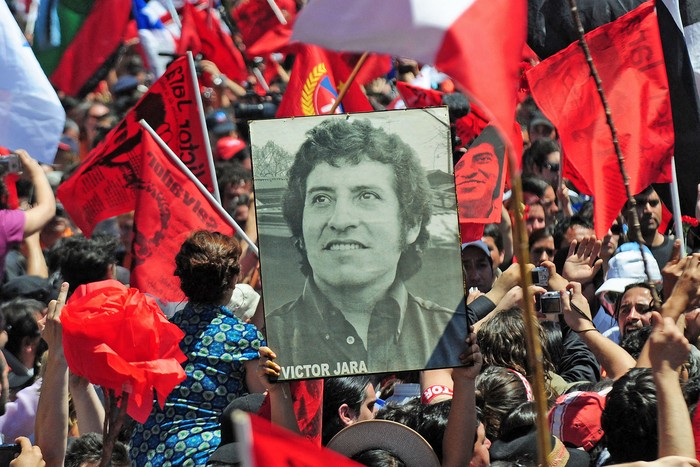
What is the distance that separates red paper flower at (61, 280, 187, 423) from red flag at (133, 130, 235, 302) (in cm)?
206

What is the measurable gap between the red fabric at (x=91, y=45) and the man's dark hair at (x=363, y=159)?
677 cm

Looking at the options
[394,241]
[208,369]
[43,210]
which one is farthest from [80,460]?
[43,210]

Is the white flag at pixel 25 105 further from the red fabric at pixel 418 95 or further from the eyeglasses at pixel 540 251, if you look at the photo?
the eyeglasses at pixel 540 251

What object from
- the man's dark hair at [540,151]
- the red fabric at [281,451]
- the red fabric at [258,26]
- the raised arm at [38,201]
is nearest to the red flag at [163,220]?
the raised arm at [38,201]

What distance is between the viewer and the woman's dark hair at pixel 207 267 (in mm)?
5086

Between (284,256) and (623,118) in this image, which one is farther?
(623,118)

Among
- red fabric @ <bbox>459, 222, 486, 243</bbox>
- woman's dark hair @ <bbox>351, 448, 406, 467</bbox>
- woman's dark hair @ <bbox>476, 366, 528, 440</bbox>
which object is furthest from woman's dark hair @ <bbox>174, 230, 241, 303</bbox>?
red fabric @ <bbox>459, 222, 486, 243</bbox>

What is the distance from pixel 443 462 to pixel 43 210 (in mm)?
3788

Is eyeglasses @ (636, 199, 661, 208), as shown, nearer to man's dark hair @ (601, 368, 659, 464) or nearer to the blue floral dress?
the blue floral dress

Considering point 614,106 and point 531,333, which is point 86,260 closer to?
point 614,106

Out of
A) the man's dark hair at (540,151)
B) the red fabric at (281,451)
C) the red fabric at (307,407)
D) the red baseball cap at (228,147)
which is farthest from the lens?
the red baseball cap at (228,147)

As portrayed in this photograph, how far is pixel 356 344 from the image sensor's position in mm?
4215

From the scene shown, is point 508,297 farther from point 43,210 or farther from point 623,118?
point 43,210

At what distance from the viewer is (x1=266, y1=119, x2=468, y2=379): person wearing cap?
421 cm
